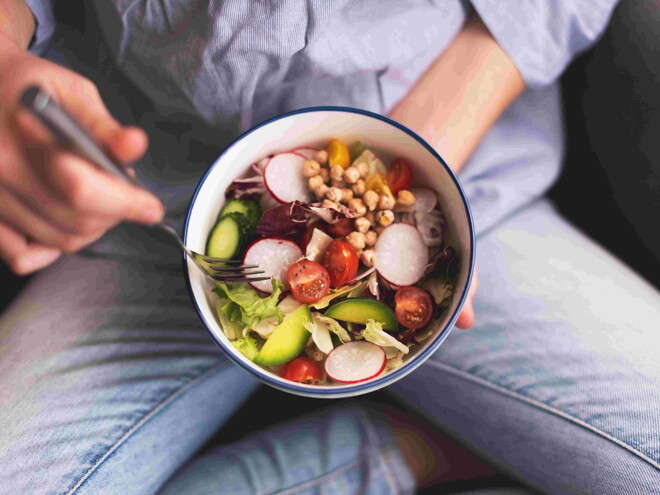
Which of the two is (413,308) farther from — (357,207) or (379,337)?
(357,207)

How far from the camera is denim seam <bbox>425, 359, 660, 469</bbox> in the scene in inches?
32.9

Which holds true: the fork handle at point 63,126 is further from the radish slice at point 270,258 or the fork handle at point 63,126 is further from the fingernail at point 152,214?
the radish slice at point 270,258

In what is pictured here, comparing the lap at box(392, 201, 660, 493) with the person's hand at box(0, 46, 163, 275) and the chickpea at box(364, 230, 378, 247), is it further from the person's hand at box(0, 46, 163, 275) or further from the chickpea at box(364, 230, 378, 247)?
the person's hand at box(0, 46, 163, 275)

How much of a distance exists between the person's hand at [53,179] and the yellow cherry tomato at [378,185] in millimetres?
367

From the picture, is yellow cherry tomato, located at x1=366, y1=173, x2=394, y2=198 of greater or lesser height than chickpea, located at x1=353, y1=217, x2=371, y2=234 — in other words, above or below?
above

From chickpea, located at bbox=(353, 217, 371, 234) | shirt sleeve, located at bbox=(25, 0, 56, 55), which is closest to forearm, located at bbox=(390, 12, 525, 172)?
chickpea, located at bbox=(353, 217, 371, 234)

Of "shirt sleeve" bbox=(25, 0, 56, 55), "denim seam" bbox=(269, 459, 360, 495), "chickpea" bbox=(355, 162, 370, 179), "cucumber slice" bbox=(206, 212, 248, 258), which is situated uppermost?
"shirt sleeve" bbox=(25, 0, 56, 55)

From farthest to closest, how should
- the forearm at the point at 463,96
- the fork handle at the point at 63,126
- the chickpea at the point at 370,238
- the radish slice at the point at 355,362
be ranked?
the forearm at the point at 463,96 < the chickpea at the point at 370,238 < the radish slice at the point at 355,362 < the fork handle at the point at 63,126

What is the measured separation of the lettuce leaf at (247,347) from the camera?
720 millimetres

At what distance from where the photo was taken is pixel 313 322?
0.76 meters

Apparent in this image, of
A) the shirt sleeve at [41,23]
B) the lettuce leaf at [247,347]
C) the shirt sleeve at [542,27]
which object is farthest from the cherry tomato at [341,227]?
the shirt sleeve at [41,23]

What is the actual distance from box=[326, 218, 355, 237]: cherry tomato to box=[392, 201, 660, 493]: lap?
332 mm

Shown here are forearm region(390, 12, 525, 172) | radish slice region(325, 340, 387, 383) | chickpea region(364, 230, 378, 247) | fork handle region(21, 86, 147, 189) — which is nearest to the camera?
fork handle region(21, 86, 147, 189)

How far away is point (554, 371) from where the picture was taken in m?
0.92
